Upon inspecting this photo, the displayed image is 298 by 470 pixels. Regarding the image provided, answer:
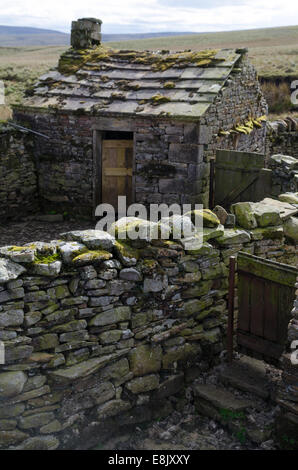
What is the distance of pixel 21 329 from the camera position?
5.37 metres

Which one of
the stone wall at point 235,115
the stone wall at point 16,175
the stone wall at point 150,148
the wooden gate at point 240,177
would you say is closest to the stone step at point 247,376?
the wooden gate at point 240,177

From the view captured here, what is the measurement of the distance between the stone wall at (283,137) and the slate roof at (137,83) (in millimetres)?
4559

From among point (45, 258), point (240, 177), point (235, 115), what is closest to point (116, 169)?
point (240, 177)

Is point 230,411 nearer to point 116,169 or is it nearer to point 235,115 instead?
point 116,169

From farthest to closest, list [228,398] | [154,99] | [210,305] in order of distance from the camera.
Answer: [154,99] → [210,305] → [228,398]

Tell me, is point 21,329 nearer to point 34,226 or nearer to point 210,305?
point 210,305

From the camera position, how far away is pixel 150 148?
11305 mm

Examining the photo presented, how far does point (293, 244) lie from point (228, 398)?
2.54m

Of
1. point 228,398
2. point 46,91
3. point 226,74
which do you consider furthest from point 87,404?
point 46,91

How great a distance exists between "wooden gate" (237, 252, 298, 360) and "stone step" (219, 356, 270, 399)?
0.61 ft

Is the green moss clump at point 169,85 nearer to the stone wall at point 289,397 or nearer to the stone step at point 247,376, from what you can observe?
the stone step at point 247,376

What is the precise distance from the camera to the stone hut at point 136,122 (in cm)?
1104

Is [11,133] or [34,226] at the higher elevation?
[11,133]
